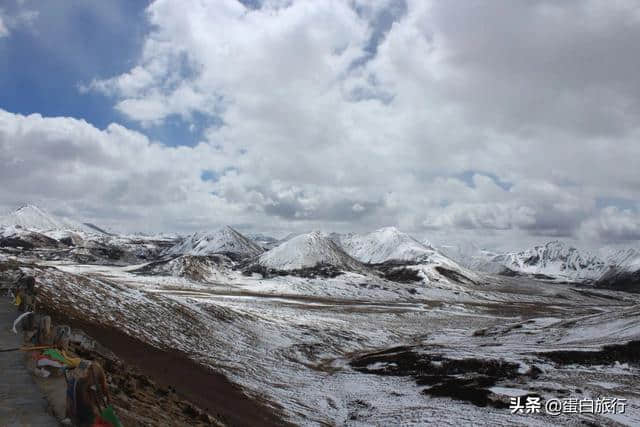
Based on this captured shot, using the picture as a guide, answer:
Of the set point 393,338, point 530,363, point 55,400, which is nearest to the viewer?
point 55,400

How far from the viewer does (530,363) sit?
136 ft

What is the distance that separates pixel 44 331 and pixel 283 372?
2566 cm

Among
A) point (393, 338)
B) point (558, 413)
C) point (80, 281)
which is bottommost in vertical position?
point (393, 338)

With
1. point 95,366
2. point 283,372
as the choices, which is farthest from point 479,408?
point 95,366

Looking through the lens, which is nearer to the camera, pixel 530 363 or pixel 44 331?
pixel 44 331

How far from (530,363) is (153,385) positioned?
36351mm

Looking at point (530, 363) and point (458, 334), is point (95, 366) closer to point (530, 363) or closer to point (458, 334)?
point (530, 363)

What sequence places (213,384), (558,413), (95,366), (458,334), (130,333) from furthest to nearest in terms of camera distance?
(458,334) < (130,333) < (213,384) < (558,413) < (95,366)

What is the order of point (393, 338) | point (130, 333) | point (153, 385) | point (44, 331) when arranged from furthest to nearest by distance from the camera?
point (393, 338), point (130, 333), point (153, 385), point (44, 331)

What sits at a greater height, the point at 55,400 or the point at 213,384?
the point at 55,400

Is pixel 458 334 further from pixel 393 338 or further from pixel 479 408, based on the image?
pixel 479 408

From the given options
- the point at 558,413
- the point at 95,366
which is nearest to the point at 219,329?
the point at 558,413

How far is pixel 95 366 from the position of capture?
37.6 feet

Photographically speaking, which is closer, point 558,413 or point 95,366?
point 95,366
